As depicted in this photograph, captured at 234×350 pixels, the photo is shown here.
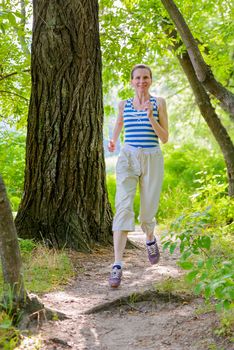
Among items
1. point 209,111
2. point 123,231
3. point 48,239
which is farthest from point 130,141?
point 209,111

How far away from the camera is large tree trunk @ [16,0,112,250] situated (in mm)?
5832

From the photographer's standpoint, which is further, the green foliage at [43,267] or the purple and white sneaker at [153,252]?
the purple and white sneaker at [153,252]

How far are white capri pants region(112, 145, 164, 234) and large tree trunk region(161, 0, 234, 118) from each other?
2.40 m

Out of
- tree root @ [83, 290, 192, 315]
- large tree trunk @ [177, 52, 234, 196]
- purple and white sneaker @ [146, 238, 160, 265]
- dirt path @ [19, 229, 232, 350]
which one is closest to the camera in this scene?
dirt path @ [19, 229, 232, 350]

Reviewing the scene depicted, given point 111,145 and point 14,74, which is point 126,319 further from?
point 14,74

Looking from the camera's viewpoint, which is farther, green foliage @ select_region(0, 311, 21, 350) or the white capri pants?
the white capri pants

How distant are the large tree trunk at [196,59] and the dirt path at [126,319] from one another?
2.88 metres

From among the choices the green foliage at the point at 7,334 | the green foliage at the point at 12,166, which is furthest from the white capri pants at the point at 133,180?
the green foliage at the point at 12,166

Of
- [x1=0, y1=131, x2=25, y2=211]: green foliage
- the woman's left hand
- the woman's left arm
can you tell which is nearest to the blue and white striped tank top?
the woman's left arm

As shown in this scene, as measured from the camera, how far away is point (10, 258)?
3402 mm

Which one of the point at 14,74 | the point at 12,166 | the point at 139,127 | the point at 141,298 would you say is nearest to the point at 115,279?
the point at 141,298

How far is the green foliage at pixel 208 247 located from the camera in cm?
288

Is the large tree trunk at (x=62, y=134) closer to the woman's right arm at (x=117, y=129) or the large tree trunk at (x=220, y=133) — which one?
the woman's right arm at (x=117, y=129)

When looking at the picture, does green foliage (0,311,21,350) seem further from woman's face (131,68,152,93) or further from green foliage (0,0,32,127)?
green foliage (0,0,32,127)
